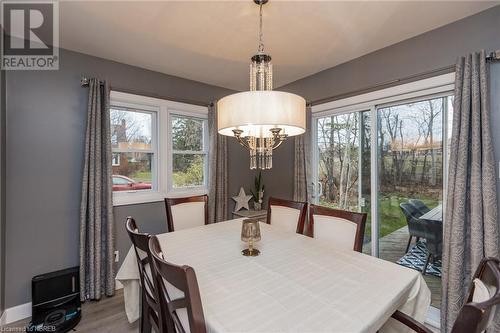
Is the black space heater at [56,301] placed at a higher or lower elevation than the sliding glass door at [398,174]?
lower

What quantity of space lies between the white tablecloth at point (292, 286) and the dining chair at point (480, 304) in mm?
203

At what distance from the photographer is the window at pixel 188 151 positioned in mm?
3178

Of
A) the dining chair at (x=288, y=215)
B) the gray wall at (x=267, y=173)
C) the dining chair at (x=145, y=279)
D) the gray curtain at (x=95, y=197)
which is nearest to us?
the dining chair at (x=145, y=279)

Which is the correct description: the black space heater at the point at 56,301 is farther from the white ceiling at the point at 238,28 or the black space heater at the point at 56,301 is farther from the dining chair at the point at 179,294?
the white ceiling at the point at 238,28

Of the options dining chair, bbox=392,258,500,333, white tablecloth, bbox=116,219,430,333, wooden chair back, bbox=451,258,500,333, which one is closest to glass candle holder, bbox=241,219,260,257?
white tablecloth, bbox=116,219,430,333

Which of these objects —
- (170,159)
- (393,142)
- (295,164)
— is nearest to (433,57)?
(393,142)

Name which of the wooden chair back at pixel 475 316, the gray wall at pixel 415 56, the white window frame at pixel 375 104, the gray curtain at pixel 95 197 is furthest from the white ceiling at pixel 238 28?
the wooden chair back at pixel 475 316

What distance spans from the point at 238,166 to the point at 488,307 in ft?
10.5

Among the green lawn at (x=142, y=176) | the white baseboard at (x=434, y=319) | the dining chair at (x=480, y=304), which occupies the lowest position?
the white baseboard at (x=434, y=319)

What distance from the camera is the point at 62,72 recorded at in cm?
234

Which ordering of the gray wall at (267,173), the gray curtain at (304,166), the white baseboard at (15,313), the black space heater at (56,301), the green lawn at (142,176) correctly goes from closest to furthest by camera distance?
the black space heater at (56,301) → the white baseboard at (15,313) → the green lawn at (142,176) → the gray curtain at (304,166) → the gray wall at (267,173)

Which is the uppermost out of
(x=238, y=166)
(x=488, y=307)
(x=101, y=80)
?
(x=101, y=80)

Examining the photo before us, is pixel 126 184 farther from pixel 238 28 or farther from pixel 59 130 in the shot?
pixel 238 28

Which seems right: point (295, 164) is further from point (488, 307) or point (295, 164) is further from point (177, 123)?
point (488, 307)
